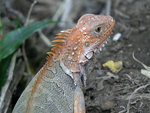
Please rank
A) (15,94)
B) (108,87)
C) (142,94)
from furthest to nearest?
1. (15,94)
2. (108,87)
3. (142,94)

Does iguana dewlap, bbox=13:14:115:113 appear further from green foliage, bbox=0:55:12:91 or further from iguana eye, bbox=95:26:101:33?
green foliage, bbox=0:55:12:91

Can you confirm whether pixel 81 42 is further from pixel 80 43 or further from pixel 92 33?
pixel 92 33

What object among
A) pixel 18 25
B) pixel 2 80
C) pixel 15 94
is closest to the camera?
pixel 2 80

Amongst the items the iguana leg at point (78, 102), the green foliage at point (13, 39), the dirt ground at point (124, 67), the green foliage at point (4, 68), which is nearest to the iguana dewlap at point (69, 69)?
the iguana leg at point (78, 102)

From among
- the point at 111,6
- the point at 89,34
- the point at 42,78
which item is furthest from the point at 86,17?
the point at 111,6

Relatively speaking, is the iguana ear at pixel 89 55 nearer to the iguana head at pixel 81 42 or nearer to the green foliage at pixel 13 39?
the iguana head at pixel 81 42

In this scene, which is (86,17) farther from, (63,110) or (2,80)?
(2,80)

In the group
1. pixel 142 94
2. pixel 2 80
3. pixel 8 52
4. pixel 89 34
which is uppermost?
pixel 8 52

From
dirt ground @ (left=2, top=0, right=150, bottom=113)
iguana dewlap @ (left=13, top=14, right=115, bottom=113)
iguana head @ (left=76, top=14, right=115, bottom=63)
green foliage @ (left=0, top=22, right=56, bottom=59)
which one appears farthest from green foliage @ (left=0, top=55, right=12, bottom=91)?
iguana head @ (left=76, top=14, right=115, bottom=63)
